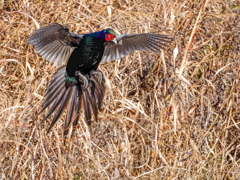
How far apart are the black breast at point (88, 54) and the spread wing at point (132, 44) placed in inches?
3.6

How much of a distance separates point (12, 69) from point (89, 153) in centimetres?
91

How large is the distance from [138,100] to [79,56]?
1.68ft

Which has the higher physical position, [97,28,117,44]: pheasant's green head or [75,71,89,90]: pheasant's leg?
[97,28,117,44]: pheasant's green head

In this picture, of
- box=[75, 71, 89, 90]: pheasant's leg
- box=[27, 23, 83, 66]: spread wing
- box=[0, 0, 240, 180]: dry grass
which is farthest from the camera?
box=[75, 71, 89, 90]: pheasant's leg

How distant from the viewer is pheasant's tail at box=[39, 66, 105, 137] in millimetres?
2879

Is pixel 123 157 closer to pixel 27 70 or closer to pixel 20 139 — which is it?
pixel 20 139

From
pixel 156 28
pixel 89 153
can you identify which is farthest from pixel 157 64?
pixel 89 153

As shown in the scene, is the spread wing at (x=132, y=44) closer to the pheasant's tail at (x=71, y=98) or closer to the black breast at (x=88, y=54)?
the black breast at (x=88, y=54)

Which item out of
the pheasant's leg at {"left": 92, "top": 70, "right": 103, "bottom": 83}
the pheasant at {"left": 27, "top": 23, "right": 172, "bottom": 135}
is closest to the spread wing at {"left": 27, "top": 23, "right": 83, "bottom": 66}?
the pheasant at {"left": 27, "top": 23, "right": 172, "bottom": 135}

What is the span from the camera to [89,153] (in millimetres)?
2914

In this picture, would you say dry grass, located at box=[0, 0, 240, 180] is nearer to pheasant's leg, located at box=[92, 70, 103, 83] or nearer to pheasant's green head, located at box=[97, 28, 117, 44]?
pheasant's leg, located at box=[92, 70, 103, 83]

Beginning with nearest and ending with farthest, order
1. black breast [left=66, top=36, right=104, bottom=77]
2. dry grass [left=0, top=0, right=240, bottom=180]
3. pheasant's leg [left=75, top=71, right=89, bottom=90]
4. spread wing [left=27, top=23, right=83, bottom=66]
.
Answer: dry grass [left=0, top=0, right=240, bottom=180] → spread wing [left=27, top=23, right=83, bottom=66] → black breast [left=66, top=36, right=104, bottom=77] → pheasant's leg [left=75, top=71, right=89, bottom=90]

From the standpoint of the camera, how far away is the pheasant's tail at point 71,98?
288cm

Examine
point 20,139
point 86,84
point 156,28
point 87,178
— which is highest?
point 156,28
